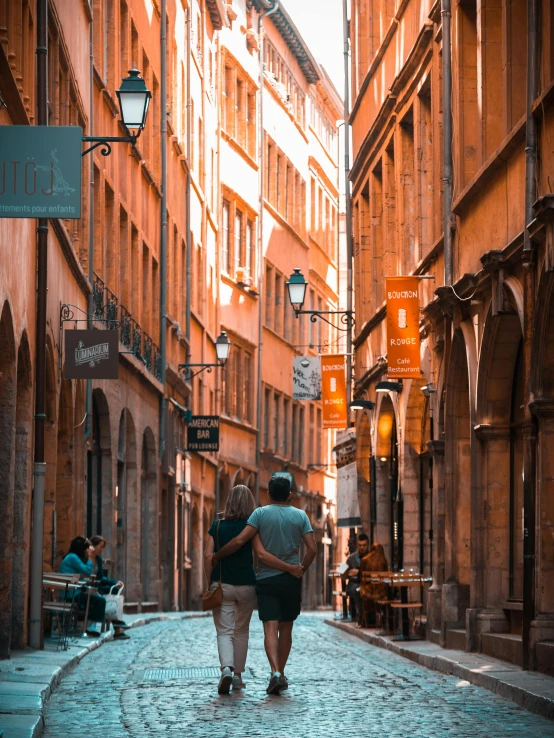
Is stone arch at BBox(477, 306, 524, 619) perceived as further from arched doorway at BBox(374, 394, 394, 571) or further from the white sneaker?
arched doorway at BBox(374, 394, 394, 571)

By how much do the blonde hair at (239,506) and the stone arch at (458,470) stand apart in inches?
259

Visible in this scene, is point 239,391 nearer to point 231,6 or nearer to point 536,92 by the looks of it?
point 231,6

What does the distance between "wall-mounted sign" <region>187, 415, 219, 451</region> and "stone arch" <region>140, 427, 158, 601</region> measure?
3.94m

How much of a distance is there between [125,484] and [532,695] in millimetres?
21410

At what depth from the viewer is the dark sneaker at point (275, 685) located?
1301 centimetres

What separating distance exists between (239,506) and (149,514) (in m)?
22.9

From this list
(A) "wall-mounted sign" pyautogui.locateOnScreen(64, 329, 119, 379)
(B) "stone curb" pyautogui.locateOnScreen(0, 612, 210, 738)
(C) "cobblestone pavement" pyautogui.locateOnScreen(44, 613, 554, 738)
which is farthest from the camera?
(A) "wall-mounted sign" pyautogui.locateOnScreen(64, 329, 119, 379)

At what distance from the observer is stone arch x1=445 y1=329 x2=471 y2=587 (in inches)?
781

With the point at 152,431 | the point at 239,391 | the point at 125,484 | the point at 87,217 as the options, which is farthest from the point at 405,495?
the point at 239,391

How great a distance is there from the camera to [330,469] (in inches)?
2665

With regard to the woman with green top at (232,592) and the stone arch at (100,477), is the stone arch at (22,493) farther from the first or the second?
the stone arch at (100,477)

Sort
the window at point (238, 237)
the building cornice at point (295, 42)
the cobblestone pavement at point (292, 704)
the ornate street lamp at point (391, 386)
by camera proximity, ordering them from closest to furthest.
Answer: the cobblestone pavement at point (292, 704)
the ornate street lamp at point (391, 386)
the window at point (238, 237)
the building cornice at point (295, 42)

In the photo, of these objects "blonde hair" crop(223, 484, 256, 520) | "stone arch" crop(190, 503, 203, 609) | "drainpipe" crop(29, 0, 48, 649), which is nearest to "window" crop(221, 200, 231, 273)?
"stone arch" crop(190, 503, 203, 609)

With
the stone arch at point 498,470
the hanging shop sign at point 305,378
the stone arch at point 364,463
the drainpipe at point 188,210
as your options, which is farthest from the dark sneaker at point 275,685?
the hanging shop sign at point 305,378
